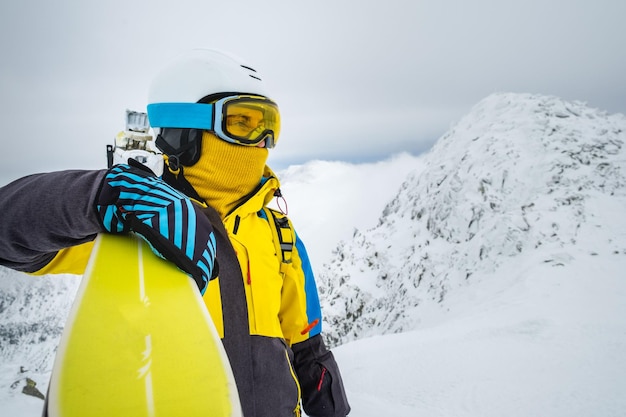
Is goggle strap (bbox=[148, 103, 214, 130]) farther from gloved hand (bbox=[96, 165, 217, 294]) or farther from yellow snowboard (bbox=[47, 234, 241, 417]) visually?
yellow snowboard (bbox=[47, 234, 241, 417])

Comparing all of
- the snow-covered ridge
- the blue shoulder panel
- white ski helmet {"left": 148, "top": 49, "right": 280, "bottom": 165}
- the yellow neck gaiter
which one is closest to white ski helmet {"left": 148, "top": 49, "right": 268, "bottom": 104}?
white ski helmet {"left": 148, "top": 49, "right": 280, "bottom": 165}

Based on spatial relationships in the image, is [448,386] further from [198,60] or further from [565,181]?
[565,181]

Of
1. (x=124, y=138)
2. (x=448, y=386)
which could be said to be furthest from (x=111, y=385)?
(x=448, y=386)

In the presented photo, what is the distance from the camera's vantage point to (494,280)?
14664 millimetres

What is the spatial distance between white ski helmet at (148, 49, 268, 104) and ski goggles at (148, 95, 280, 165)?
65 mm

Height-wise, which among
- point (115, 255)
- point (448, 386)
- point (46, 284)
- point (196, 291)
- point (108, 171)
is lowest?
point (46, 284)

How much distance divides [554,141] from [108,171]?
2580 cm

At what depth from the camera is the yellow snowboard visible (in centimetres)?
88

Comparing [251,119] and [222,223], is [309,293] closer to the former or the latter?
[222,223]

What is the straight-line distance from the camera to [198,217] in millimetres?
1229

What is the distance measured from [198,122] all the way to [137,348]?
127cm

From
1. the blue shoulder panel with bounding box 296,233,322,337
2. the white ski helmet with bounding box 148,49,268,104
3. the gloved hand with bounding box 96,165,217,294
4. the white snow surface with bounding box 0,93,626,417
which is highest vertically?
the white ski helmet with bounding box 148,49,268,104

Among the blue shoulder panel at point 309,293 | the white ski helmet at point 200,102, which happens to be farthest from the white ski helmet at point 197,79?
the blue shoulder panel at point 309,293

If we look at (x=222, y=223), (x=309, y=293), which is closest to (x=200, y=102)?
(x=222, y=223)
